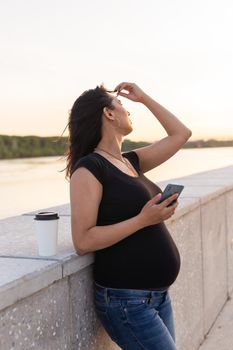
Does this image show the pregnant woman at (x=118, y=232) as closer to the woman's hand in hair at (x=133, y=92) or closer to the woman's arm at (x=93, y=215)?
the woman's arm at (x=93, y=215)

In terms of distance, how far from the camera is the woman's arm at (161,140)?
3238 mm

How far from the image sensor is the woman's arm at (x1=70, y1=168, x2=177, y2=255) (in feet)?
7.97

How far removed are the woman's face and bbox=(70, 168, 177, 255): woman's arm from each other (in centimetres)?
40

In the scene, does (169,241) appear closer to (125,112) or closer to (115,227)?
(115,227)

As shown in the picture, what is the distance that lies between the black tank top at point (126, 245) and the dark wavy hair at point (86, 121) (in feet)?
0.52

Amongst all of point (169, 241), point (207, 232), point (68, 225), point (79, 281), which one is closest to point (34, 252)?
point (79, 281)

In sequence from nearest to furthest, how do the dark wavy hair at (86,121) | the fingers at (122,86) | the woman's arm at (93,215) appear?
the woman's arm at (93,215) < the dark wavy hair at (86,121) < the fingers at (122,86)

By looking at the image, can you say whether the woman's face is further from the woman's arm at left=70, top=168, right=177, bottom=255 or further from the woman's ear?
the woman's arm at left=70, top=168, right=177, bottom=255

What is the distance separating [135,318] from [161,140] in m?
1.20

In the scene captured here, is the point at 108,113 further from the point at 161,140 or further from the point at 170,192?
the point at 161,140

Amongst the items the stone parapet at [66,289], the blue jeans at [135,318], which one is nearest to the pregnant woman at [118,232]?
the blue jeans at [135,318]

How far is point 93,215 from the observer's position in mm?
2441

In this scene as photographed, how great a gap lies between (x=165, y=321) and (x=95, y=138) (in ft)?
2.95

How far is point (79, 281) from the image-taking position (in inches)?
103
